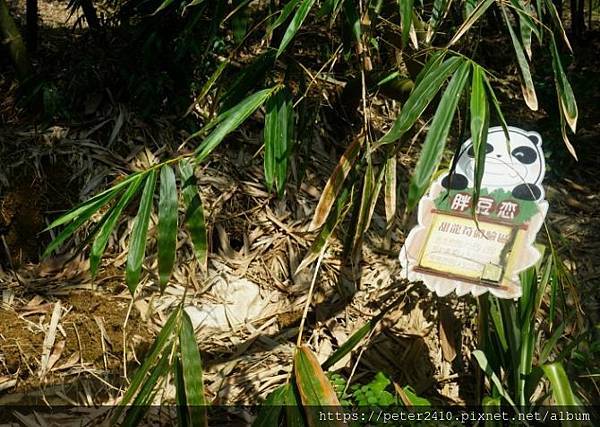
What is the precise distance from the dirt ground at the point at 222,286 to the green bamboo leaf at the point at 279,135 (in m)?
0.44

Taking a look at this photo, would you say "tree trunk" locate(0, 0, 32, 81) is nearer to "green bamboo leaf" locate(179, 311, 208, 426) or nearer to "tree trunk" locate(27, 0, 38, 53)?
"tree trunk" locate(27, 0, 38, 53)

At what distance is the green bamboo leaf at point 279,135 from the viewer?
1425 mm

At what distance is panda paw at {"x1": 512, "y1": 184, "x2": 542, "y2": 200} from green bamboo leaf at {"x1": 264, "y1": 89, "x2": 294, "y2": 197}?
431 mm

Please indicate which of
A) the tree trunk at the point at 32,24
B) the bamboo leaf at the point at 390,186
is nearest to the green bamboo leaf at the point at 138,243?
the bamboo leaf at the point at 390,186

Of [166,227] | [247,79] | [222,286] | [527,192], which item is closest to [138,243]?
[166,227]

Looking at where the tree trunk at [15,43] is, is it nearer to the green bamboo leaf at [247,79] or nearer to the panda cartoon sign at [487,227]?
the green bamboo leaf at [247,79]

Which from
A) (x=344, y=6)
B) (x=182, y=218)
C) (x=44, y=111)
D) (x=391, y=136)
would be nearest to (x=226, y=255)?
(x=182, y=218)

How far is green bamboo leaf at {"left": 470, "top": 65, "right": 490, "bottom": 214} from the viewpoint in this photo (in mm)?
1140

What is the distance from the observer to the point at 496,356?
1526 millimetres

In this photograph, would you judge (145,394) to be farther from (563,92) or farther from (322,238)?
(563,92)

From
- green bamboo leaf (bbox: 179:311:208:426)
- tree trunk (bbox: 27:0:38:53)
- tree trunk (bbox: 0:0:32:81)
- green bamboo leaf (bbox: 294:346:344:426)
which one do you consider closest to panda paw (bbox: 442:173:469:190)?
green bamboo leaf (bbox: 294:346:344:426)

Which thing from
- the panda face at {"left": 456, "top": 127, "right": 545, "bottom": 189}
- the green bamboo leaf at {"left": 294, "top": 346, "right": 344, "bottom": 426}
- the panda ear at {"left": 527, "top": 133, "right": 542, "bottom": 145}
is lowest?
the green bamboo leaf at {"left": 294, "top": 346, "right": 344, "bottom": 426}

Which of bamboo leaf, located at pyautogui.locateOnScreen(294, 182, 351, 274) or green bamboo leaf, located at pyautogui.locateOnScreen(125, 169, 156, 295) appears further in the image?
bamboo leaf, located at pyautogui.locateOnScreen(294, 182, 351, 274)

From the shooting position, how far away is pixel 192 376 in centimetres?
126
